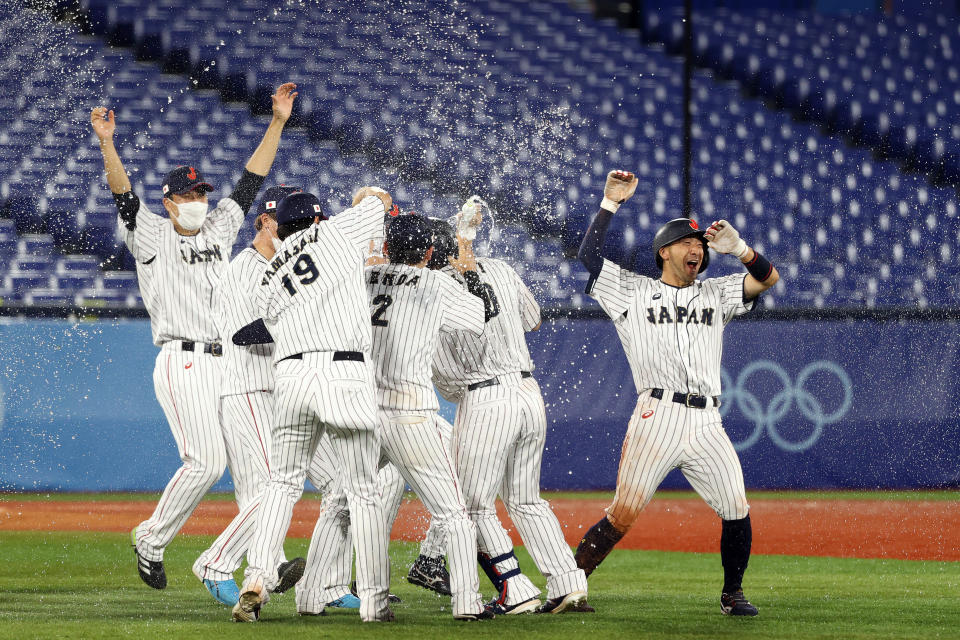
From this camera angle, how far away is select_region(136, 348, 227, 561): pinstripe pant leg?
5.75m

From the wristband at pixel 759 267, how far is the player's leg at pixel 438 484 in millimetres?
1540

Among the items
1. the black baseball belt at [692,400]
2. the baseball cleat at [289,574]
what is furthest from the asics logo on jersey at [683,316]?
the baseball cleat at [289,574]

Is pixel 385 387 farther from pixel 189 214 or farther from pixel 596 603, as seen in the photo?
pixel 189 214

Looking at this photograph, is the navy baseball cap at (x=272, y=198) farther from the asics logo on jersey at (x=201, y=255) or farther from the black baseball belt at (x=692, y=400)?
the black baseball belt at (x=692, y=400)

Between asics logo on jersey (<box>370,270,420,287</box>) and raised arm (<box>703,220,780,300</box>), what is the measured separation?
126 centimetres

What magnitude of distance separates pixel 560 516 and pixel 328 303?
217 inches

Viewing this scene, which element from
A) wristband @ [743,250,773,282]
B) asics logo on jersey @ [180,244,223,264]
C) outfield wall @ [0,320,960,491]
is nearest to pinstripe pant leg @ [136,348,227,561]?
asics logo on jersey @ [180,244,223,264]

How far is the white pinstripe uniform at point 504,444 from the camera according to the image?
5016 mm

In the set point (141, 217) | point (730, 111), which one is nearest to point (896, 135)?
point (730, 111)

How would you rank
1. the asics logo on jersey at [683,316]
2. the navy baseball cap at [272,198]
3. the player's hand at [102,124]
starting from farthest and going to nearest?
the player's hand at [102,124]
the navy baseball cap at [272,198]
the asics logo on jersey at [683,316]

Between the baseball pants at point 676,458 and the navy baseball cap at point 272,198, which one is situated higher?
the navy baseball cap at point 272,198

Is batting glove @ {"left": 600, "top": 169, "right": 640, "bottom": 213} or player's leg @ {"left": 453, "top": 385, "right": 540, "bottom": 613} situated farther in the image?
Answer: batting glove @ {"left": 600, "top": 169, "right": 640, "bottom": 213}

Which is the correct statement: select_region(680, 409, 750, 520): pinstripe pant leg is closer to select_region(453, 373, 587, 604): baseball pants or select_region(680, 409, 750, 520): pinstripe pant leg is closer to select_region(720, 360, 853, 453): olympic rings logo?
select_region(453, 373, 587, 604): baseball pants

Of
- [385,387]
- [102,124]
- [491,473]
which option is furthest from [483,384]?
[102,124]
